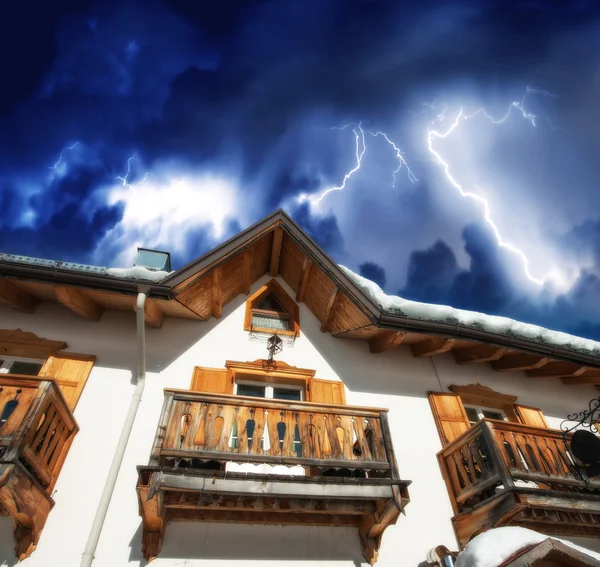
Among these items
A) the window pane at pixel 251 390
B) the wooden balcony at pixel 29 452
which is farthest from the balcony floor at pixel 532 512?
the wooden balcony at pixel 29 452

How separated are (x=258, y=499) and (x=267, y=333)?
12.2 ft

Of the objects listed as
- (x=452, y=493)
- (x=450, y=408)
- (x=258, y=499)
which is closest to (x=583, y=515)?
(x=452, y=493)

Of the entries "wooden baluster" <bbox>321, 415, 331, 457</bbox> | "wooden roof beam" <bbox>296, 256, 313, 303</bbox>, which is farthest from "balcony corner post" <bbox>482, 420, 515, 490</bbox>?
"wooden roof beam" <bbox>296, 256, 313, 303</bbox>

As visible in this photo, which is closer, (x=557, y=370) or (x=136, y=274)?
(x=136, y=274)

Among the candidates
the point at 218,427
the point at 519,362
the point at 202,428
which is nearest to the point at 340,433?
the point at 218,427

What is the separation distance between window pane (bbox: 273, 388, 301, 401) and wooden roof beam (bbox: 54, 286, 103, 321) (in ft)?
12.4

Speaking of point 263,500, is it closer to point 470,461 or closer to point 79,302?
point 470,461

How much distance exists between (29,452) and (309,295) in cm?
603

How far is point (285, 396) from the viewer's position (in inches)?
318

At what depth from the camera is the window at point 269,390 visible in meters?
7.93

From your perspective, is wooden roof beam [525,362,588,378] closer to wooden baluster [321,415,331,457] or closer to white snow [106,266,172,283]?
wooden baluster [321,415,331,457]

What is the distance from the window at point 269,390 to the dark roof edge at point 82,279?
2.24 m

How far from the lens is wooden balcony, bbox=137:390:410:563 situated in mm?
5422

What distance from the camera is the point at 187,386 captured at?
7512 mm
